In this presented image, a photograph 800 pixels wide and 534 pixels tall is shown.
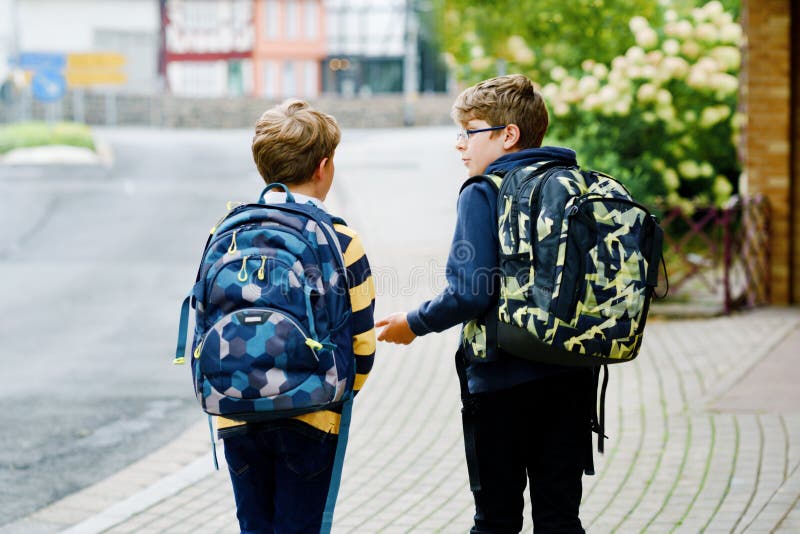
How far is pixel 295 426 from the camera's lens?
315 centimetres

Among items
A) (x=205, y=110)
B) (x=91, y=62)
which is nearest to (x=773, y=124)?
(x=205, y=110)

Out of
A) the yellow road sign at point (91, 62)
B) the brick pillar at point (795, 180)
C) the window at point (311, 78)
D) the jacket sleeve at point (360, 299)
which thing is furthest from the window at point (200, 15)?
the jacket sleeve at point (360, 299)

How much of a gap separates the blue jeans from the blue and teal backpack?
0.36 ft

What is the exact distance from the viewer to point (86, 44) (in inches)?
2269

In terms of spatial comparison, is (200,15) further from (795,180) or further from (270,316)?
(270,316)

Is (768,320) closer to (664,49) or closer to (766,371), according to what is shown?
(766,371)

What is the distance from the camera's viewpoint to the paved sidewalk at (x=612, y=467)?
5.08 m

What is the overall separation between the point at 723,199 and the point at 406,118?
3333cm

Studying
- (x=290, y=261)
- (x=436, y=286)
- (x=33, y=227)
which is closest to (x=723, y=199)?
(x=436, y=286)

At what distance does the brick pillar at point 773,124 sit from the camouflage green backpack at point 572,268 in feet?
25.5

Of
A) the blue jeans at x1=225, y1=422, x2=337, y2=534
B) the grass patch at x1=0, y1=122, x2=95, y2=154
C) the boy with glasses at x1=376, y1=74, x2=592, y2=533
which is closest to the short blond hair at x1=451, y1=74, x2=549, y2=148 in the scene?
the boy with glasses at x1=376, y1=74, x2=592, y2=533

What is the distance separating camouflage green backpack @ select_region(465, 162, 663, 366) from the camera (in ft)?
10.5

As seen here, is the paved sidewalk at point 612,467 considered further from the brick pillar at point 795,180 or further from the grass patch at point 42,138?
the grass patch at point 42,138

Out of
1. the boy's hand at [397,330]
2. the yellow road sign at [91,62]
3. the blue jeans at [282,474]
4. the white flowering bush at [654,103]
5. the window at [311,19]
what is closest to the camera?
the blue jeans at [282,474]
